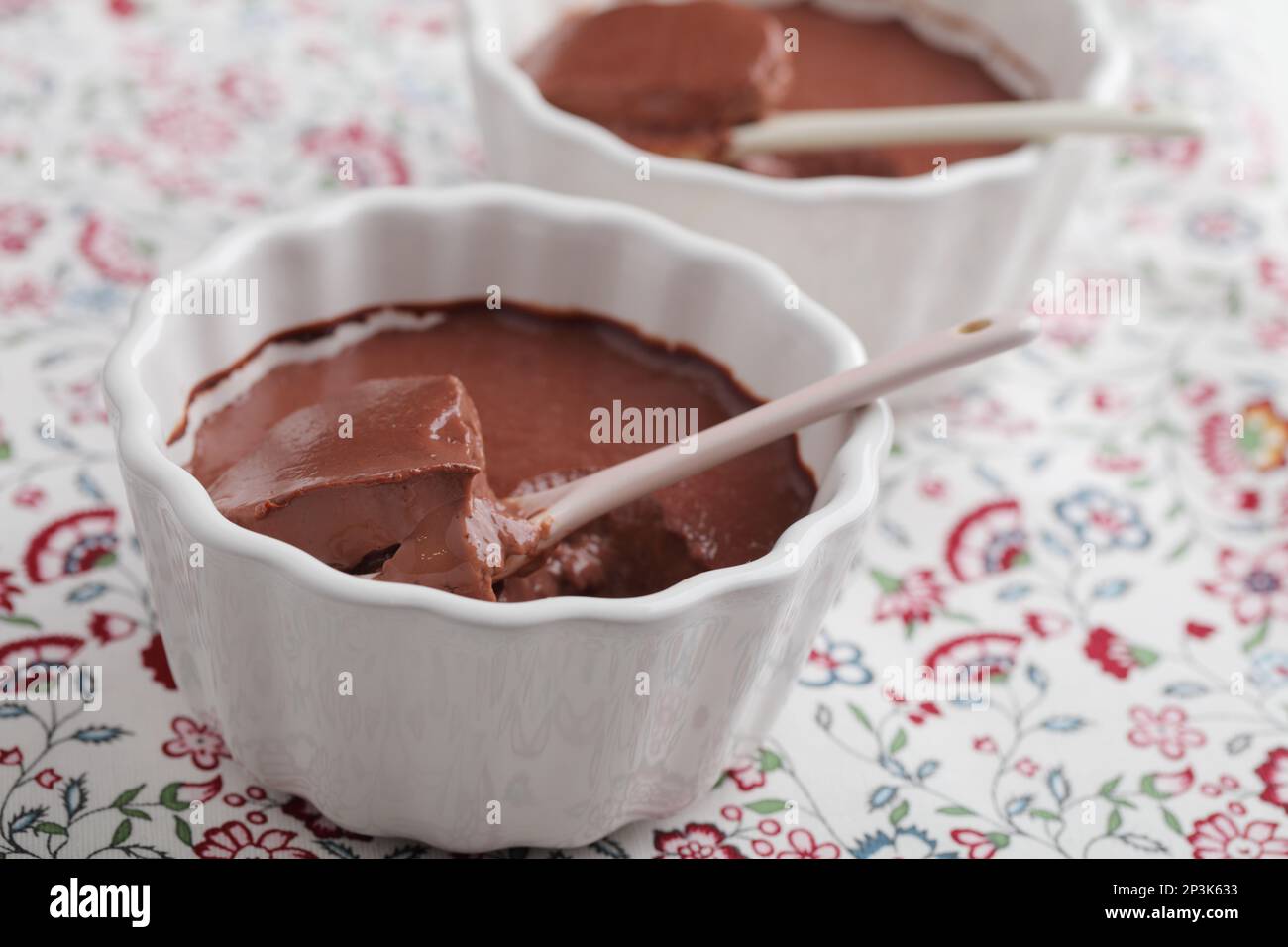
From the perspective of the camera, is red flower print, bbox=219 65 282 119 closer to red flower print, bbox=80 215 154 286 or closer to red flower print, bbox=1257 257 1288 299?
red flower print, bbox=80 215 154 286

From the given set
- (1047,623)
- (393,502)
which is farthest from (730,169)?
(393,502)

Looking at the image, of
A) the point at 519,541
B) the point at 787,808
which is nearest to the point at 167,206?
the point at 519,541

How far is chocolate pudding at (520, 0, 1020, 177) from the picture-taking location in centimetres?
206

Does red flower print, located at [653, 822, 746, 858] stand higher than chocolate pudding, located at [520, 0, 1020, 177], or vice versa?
chocolate pudding, located at [520, 0, 1020, 177]

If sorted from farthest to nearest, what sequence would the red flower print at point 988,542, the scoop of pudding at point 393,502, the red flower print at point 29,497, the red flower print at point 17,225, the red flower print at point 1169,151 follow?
1. the red flower print at point 1169,151
2. the red flower print at point 17,225
3. the red flower print at point 988,542
4. the red flower print at point 29,497
5. the scoop of pudding at point 393,502

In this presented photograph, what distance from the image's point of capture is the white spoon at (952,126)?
1.96m

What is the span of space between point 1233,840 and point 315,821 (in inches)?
37.7

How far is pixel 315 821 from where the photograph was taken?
4.95 feet

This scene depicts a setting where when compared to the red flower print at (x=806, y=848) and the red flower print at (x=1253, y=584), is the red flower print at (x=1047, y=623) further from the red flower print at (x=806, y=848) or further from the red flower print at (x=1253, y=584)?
the red flower print at (x=806, y=848)

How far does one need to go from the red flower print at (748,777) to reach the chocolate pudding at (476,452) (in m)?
0.23

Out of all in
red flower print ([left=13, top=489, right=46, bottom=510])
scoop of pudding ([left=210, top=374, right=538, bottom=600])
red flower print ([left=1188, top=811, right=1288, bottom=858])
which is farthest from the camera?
red flower print ([left=13, top=489, right=46, bottom=510])

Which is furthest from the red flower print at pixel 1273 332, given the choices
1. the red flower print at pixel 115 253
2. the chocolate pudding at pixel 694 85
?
the red flower print at pixel 115 253

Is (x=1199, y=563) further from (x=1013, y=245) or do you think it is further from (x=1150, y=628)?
Result: (x=1013, y=245)

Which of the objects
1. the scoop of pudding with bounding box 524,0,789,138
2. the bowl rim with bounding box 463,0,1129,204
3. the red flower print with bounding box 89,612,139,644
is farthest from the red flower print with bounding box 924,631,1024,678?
the red flower print with bounding box 89,612,139,644
